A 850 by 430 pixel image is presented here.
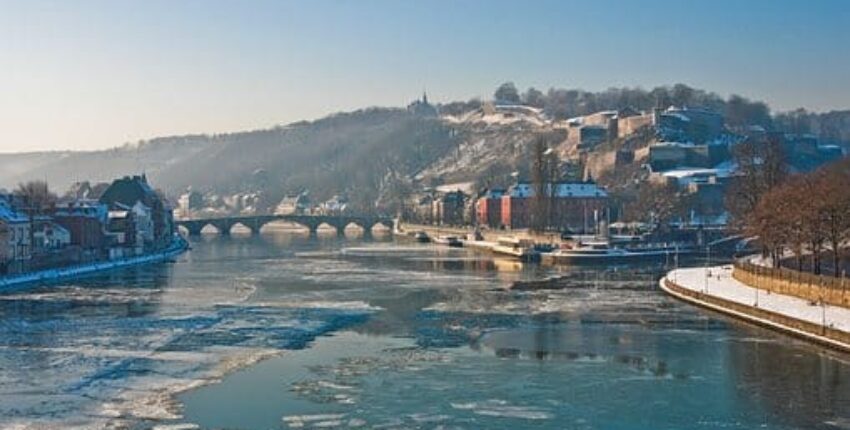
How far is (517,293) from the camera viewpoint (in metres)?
39.1

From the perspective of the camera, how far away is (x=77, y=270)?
51188mm

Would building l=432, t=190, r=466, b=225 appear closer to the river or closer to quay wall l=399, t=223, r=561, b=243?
quay wall l=399, t=223, r=561, b=243

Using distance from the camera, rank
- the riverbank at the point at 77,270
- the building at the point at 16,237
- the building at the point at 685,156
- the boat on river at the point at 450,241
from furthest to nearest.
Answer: the building at the point at 685,156 → the boat on river at the point at 450,241 → the building at the point at 16,237 → the riverbank at the point at 77,270

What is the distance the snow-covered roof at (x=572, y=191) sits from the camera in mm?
87188

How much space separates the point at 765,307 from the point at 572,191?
190 ft

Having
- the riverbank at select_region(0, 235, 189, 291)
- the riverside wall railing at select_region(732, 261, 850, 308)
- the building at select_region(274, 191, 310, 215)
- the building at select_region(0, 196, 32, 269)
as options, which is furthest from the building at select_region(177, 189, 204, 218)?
the riverside wall railing at select_region(732, 261, 850, 308)

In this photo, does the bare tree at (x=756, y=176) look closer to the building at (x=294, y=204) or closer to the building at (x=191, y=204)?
the building at (x=294, y=204)

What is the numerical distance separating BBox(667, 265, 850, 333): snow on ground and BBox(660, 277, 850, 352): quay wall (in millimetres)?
203

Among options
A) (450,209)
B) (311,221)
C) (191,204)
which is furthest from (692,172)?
(191,204)

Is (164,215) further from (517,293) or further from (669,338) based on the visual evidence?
(669,338)

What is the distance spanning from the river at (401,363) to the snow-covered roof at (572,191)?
47.4 meters

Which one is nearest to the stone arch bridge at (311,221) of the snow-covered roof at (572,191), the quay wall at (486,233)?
the quay wall at (486,233)

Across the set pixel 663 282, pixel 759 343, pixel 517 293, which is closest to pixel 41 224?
pixel 517 293

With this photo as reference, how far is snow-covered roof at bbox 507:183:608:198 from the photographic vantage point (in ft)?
286
